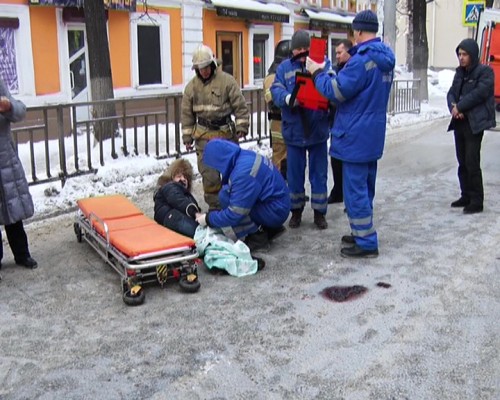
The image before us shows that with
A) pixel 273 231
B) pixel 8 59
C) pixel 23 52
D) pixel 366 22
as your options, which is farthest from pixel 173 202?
pixel 23 52

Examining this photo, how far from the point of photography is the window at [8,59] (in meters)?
12.8

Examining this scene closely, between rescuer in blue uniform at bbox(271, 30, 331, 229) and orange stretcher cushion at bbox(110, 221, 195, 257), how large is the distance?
5.44ft

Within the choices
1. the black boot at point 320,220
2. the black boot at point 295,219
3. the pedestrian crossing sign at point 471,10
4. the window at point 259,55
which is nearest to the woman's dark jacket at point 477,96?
the black boot at point 320,220

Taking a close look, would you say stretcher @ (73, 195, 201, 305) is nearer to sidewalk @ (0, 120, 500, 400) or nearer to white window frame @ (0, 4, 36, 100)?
sidewalk @ (0, 120, 500, 400)

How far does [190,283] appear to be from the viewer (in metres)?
4.68

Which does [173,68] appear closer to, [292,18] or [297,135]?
[292,18]

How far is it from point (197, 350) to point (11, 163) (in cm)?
224

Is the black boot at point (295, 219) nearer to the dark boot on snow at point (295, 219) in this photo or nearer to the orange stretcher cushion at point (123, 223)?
the dark boot on snow at point (295, 219)

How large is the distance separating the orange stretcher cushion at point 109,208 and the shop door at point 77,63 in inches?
351

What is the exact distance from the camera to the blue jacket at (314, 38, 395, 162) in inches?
199

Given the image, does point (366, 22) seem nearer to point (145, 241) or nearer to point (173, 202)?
point (173, 202)

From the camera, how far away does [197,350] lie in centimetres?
379

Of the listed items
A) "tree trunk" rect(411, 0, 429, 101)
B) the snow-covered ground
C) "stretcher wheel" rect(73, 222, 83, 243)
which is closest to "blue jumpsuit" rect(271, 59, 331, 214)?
"stretcher wheel" rect(73, 222, 83, 243)

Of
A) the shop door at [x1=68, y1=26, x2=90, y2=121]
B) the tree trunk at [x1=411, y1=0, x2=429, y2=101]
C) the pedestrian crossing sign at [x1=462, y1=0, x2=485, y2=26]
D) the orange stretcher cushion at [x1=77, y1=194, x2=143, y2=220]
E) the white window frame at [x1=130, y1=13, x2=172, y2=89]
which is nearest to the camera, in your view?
the orange stretcher cushion at [x1=77, y1=194, x2=143, y2=220]
